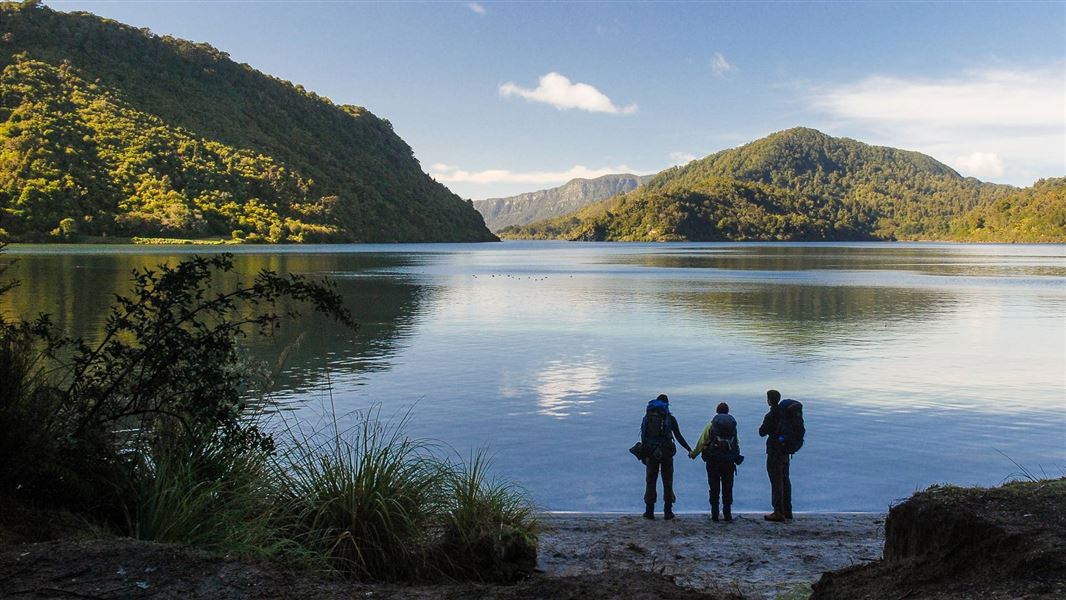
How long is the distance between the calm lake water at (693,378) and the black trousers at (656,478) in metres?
0.74

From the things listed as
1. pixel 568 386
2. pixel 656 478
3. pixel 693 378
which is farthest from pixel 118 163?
pixel 656 478

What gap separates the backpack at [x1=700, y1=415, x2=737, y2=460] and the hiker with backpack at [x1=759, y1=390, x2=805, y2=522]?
529 mm

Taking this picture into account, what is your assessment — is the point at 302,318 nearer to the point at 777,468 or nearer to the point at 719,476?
the point at 719,476

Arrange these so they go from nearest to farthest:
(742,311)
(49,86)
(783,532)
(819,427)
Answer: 1. (783,532)
2. (819,427)
3. (742,311)
4. (49,86)

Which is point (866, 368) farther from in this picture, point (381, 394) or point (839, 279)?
point (839, 279)

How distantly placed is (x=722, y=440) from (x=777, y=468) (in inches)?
34.7

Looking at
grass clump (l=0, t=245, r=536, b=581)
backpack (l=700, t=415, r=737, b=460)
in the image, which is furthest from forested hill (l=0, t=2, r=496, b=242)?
backpack (l=700, t=415, r=737, b=460)

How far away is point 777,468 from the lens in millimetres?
10305

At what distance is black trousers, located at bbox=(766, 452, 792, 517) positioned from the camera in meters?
10.1

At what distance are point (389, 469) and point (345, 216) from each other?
187 m

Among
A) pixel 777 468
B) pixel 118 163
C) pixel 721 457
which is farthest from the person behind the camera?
pixel 118 163

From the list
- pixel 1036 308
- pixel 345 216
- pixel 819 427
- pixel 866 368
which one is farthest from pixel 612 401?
pixel 345 216

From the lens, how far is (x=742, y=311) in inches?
1518

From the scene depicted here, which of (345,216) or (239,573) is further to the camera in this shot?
(345,216)
